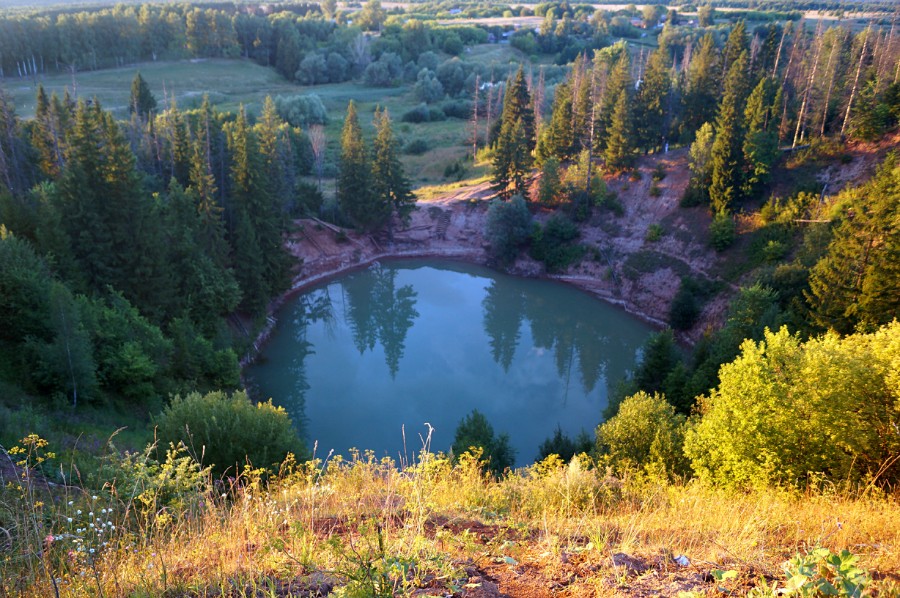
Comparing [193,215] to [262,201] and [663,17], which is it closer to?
[262,201]

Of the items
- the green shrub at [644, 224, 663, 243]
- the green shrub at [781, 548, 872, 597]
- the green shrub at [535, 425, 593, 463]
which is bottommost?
the green shrub at [535, 425, 593, 463]

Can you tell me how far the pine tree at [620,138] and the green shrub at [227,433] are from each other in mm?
38646

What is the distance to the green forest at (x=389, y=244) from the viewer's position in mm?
7199

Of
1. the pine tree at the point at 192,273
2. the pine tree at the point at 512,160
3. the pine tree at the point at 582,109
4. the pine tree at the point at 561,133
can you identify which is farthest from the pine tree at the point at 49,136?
the pine tree at the point at 582,109

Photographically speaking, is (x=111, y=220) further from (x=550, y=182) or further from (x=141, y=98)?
(x=141, y=98)

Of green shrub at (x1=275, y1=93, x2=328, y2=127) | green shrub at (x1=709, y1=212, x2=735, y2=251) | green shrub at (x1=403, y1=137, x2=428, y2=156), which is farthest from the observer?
green shrub at (x1=275, y1=93, x2=328, y2=127)

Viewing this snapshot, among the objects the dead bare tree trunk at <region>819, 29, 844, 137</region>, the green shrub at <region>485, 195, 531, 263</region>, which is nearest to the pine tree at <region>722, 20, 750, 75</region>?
the dead bare tree trunk at <region>819, 29, 844, 137</region>

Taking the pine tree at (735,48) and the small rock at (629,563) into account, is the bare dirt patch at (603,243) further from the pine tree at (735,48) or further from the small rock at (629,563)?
the small rock at (629,563)

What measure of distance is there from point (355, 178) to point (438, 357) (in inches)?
777

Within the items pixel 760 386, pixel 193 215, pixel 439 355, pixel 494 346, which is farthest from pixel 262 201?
pixel 760 386

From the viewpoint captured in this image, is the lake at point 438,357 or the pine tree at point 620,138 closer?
the lake at point 438,357

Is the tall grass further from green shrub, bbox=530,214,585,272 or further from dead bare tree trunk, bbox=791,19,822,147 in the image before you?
dead bare tree trunk, bbox=791,19,822,147

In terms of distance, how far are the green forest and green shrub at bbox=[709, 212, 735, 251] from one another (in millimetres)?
253

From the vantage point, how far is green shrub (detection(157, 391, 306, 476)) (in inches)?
568
